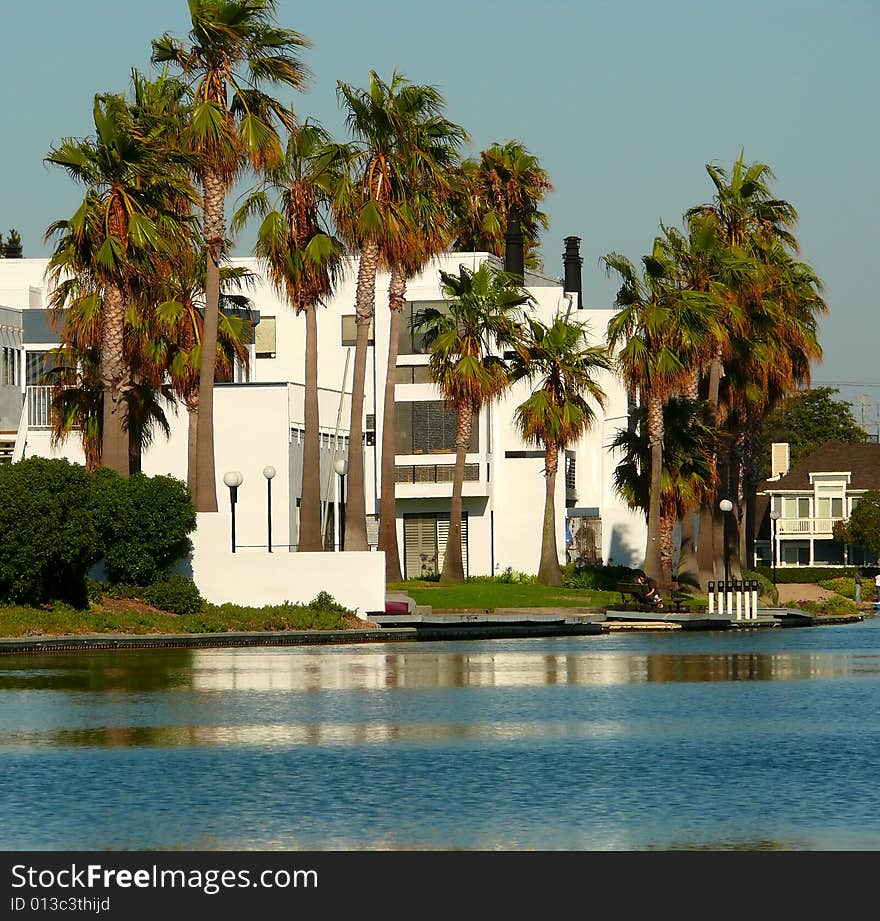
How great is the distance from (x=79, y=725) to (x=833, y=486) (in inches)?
3998

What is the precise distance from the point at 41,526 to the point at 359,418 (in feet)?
55.9

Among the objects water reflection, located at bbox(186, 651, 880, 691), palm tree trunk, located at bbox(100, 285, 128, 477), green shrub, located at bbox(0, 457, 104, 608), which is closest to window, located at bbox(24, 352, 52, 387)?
palm tree trunk, located at bbox(100, 285, 128, 477)

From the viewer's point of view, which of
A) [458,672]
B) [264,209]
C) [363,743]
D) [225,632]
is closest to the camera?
[363,743]

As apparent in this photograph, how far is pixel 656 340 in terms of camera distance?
63531mm

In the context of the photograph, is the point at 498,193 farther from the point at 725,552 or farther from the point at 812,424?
the point at 812,424

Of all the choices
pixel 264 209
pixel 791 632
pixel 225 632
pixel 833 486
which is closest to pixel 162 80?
pixel 264 209

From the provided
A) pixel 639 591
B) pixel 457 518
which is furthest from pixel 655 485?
pixel 639 591

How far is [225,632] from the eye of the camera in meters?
43.9

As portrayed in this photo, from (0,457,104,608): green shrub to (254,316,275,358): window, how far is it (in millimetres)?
36171

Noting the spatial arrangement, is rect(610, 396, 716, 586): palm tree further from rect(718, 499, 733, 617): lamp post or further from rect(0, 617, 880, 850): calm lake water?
rect(0, 617, 880, 850): calm lake water

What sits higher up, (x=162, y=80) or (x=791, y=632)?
(x=162, y=80)

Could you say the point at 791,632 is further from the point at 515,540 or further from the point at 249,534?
the point at 515,540

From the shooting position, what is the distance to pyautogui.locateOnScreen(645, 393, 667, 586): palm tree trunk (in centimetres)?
6303

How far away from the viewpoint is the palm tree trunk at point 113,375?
1858 inches
